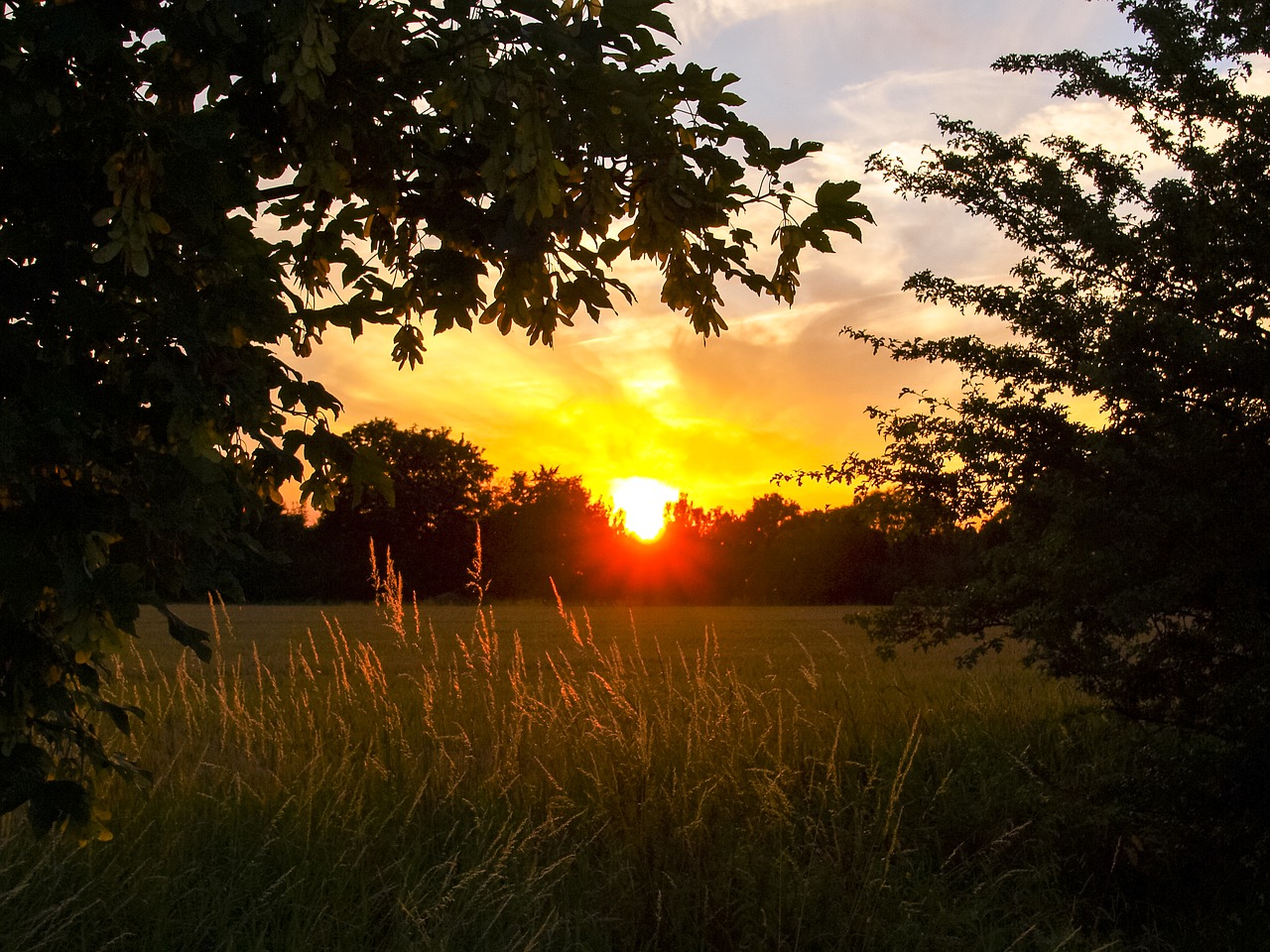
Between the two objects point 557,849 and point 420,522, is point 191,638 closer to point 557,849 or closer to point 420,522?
point 557,849

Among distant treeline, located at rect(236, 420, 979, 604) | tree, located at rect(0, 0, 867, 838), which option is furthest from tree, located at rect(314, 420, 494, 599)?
Answer: tree, located at rect(0, 0, 867, 838)

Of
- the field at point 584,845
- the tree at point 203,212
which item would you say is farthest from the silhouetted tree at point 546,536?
the tree at point 203,212

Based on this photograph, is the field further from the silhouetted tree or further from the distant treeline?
the silhouetted tree

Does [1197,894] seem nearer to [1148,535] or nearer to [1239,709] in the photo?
[1239,709]

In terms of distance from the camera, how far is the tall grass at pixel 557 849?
4277 mm

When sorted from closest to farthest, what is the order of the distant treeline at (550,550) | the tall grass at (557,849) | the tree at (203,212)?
the tree at (203,212), the tall grass at (557,849), the distant treeline at (550,550)

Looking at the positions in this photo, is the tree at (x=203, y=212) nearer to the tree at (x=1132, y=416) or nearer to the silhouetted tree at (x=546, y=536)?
the tree at (x=1132, y=416)

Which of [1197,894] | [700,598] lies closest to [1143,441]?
[1197,894]

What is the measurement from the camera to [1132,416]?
5992 millimetres

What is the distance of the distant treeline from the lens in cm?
5647

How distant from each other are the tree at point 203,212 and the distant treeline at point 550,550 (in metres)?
48.6

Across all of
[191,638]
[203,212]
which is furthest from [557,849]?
[203,212]

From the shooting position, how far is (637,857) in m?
5.05

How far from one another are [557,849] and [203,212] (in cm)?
371
